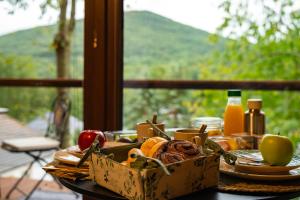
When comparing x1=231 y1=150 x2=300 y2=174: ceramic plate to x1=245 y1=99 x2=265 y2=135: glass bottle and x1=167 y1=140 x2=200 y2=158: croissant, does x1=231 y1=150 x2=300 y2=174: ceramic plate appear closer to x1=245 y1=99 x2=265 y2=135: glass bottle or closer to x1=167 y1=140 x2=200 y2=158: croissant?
x1=167 y1=140 x2=200 y2=158: croissant

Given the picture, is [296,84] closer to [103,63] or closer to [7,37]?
[103,63]

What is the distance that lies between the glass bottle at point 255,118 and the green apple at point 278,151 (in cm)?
46

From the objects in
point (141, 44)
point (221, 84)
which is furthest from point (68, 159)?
point (221, 84)

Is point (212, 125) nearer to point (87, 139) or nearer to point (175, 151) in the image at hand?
point (87, 139)

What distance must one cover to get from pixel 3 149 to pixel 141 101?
124 cm

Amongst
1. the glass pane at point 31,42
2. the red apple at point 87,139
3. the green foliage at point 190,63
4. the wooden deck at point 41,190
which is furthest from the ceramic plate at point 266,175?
the wooden deck at point 41,190

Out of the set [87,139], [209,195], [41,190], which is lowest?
[41,190]

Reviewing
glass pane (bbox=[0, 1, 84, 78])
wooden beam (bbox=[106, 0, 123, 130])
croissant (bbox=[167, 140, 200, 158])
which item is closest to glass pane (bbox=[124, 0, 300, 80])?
wooden beam (bbox=[106, 0, 123, 130])

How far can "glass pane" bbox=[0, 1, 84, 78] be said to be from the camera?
3.23 metres

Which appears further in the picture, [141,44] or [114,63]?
[141,44]

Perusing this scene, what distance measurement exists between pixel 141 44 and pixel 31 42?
1.01 m

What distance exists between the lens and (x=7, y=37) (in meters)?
3.44

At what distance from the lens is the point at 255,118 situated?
5.91ft

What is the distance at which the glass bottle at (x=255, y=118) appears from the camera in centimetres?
179
